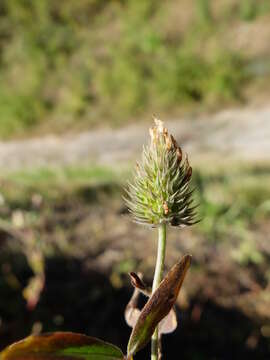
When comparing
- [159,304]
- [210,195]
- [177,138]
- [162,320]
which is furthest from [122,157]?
[159,304]

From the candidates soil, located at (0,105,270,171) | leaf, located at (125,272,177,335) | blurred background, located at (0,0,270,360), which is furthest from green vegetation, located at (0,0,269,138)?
leaf, located at (125,272,177,335)

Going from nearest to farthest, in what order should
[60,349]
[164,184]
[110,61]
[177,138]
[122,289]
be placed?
1. [60,349]
2. [164,184]
3. [122,289]
4. [177,138]
5. [110,61]

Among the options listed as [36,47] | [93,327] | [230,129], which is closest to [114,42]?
[36,47]

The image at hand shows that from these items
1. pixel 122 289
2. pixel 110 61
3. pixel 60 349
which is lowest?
pixel 60 349

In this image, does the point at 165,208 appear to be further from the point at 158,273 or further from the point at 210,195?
the point at 210,195

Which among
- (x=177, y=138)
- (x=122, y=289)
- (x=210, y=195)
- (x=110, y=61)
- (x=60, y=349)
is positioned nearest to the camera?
(x=60, y=349)

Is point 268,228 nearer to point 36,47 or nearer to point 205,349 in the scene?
point 205,349

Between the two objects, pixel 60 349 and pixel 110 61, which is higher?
pixel 110 61

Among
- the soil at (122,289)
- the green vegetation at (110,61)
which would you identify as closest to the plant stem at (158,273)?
the soil at (122,289)
